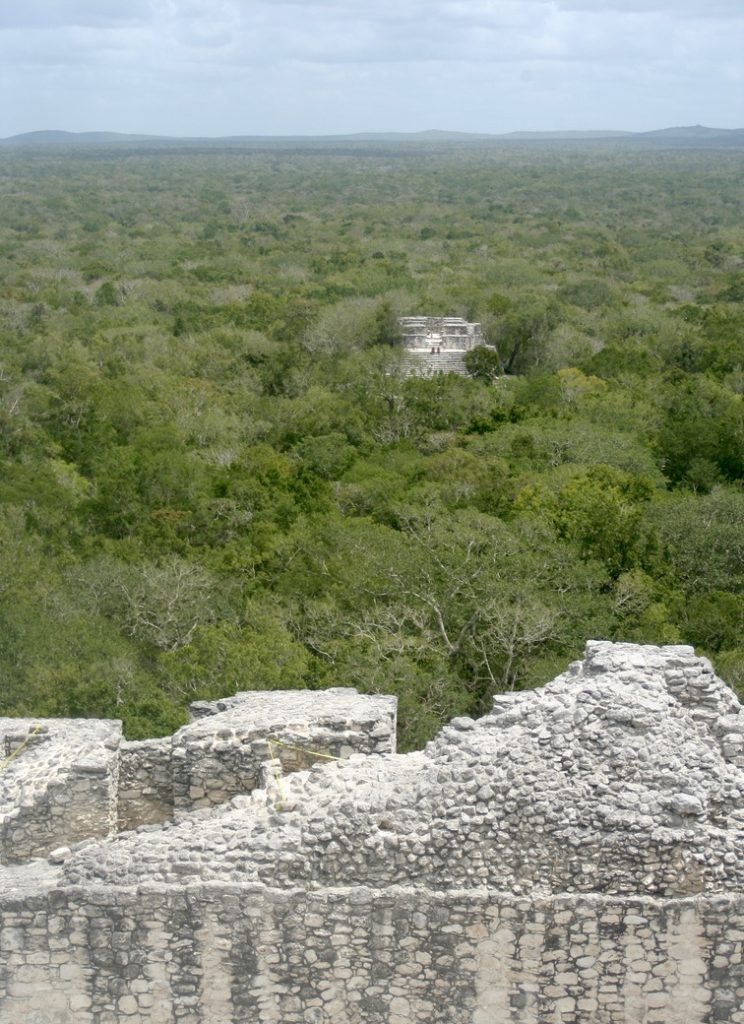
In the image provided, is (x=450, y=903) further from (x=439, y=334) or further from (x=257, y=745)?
(x=439, y=334)

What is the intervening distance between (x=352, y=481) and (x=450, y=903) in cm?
2049

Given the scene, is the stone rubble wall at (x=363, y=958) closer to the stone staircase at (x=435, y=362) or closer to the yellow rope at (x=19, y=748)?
the yellow rope at (x=19, y=748)

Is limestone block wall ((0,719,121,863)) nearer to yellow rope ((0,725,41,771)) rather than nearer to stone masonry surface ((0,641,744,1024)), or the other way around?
yellow rope ((0,725,41,771))

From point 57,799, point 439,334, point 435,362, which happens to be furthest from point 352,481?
point 57,799

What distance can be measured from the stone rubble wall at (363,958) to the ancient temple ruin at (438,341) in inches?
1281

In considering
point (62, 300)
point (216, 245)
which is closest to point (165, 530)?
point (62, 300)

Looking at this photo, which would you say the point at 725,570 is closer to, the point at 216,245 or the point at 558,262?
the point at 558,262

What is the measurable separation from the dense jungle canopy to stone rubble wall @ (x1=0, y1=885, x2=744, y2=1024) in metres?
5.50

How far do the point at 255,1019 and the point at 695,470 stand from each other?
2171 centimetres

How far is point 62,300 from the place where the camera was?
178 feet

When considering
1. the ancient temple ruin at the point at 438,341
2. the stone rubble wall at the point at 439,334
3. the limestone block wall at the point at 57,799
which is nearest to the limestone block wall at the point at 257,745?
the limestone block wall at the point at 57,799

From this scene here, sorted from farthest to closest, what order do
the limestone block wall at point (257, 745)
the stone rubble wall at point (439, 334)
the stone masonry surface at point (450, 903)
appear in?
the stone rubble wall at point (439, 334)
the limestone block wall at point (257, 745)
the stone masonry surface at point (450, 903)

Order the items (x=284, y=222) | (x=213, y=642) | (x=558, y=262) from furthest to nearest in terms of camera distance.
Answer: (x=284, y=222), (x=558, y=262), (x=213, y=642)

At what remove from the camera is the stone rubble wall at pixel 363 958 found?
26.6 ft
